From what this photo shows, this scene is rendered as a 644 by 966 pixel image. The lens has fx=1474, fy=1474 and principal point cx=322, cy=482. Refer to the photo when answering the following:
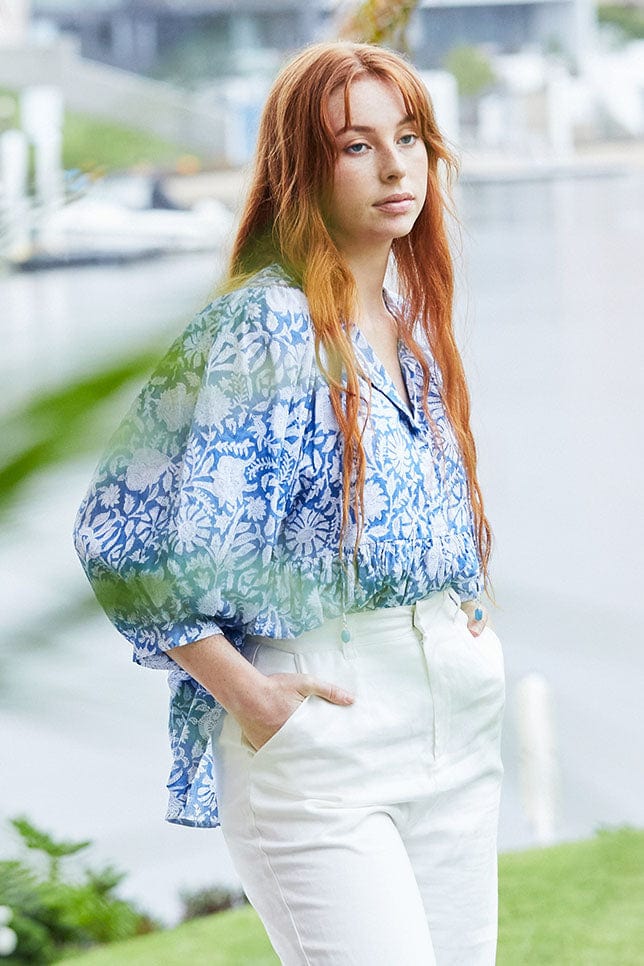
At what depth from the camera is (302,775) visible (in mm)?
1276

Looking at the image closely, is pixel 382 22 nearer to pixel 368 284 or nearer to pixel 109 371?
pixel 368 284

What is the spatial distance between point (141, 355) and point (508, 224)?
10018mm

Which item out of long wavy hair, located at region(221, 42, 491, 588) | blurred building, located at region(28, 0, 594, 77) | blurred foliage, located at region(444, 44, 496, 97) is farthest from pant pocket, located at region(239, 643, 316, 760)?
blurred foliage, located at region(444, 44, 496, 97)

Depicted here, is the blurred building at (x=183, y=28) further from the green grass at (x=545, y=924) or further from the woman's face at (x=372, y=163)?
the green grass at (x=545, y=924)

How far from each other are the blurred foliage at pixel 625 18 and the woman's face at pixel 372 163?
6.36m

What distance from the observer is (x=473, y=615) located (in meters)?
1.39

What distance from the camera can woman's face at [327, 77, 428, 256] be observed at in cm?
133

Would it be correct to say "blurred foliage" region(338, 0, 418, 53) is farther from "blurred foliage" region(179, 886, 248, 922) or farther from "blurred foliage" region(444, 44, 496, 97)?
"blurred foliage" region(444, 44, 496, 97)

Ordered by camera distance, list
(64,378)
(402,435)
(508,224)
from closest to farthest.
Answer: (64,378), (402,435), (508,224)

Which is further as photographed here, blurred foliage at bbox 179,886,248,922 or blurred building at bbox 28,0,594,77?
blurred foliage at bbox 179,886,248,922

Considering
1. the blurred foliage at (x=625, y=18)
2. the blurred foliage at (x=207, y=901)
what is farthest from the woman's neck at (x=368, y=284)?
the blurred foliage at (x=625, y=18)

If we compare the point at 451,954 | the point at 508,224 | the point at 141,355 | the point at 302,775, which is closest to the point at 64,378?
the point at 141,355

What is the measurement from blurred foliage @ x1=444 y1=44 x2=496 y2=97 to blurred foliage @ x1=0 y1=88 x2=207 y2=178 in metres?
7.40

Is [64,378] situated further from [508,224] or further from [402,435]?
[508,224]
